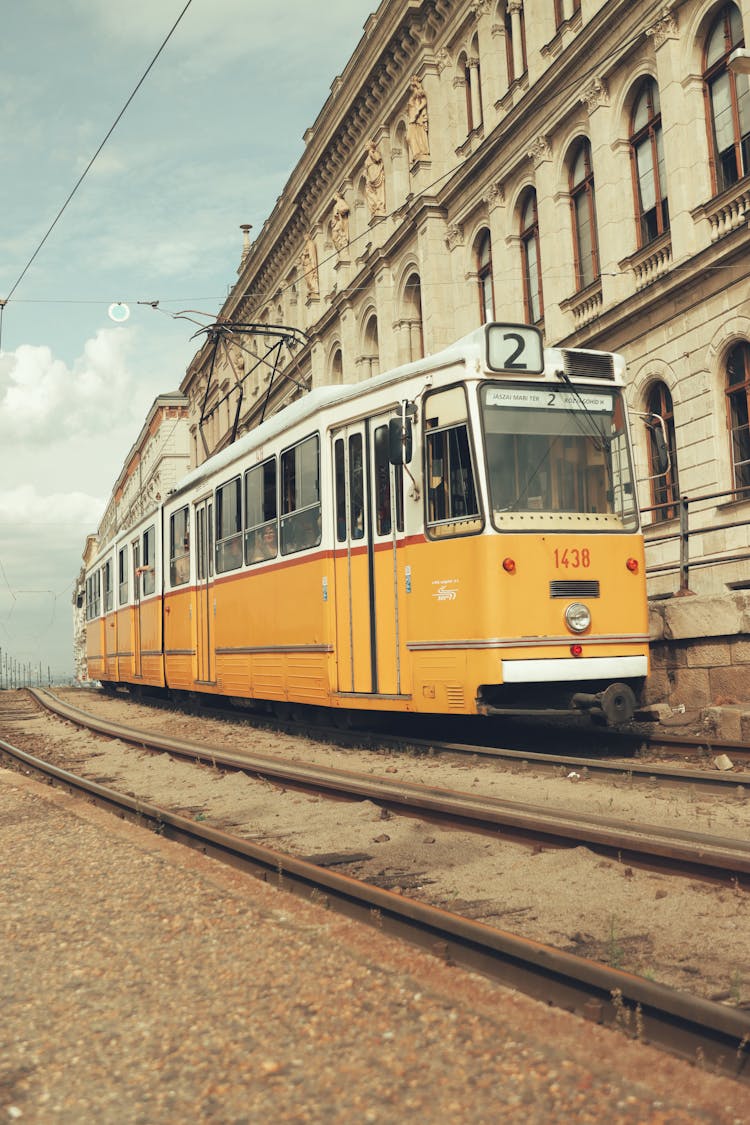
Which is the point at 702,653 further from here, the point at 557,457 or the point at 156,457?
the point at 156,457

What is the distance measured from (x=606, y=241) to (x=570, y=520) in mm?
13071

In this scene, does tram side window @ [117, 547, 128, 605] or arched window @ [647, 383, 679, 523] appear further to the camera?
tram side window @ [117, 547, 128, 605]

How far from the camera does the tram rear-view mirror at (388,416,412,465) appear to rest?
10469mm

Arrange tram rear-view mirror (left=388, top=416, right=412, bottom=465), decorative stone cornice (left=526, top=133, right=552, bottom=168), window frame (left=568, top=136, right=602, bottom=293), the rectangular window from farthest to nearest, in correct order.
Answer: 1. the rectangular window
2. decorative stone cornice (left=526, top=133, right=552, bottom=168)
3. window frame (left=568, top=136, right=602, bottom=293)
4. tram rear-view mirror (left=388, top=416, right=412, bottom=465)

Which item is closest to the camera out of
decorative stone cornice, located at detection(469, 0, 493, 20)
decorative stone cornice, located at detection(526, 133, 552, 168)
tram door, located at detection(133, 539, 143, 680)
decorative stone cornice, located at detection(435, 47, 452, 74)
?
tram door, located at detection(133, 539, 143, 680)

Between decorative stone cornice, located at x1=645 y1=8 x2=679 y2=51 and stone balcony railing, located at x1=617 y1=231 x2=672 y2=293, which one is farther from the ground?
decorative stone cornice, located at x1=645 y1=8 x2=679 y2=51

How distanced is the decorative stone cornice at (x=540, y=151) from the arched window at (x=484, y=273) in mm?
3218

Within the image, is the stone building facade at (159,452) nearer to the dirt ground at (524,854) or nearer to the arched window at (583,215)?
the arched window at (583,215)

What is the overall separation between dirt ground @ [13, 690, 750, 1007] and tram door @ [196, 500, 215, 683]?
422cm

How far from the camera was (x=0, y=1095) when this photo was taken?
3242 millimetres

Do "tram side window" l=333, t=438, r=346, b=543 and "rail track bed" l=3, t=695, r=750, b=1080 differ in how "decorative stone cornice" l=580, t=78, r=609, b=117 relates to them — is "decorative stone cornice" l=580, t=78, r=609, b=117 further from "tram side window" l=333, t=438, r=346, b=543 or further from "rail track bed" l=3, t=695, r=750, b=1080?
"rail track bed" l=3, t=695, r=750, b=1080

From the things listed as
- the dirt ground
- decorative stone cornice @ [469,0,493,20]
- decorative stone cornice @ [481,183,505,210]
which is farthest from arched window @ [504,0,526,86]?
the dirt ground

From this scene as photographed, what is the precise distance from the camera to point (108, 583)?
26.1 meters

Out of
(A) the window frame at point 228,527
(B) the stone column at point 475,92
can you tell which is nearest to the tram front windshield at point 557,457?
(A) the window frame at point 228,527
